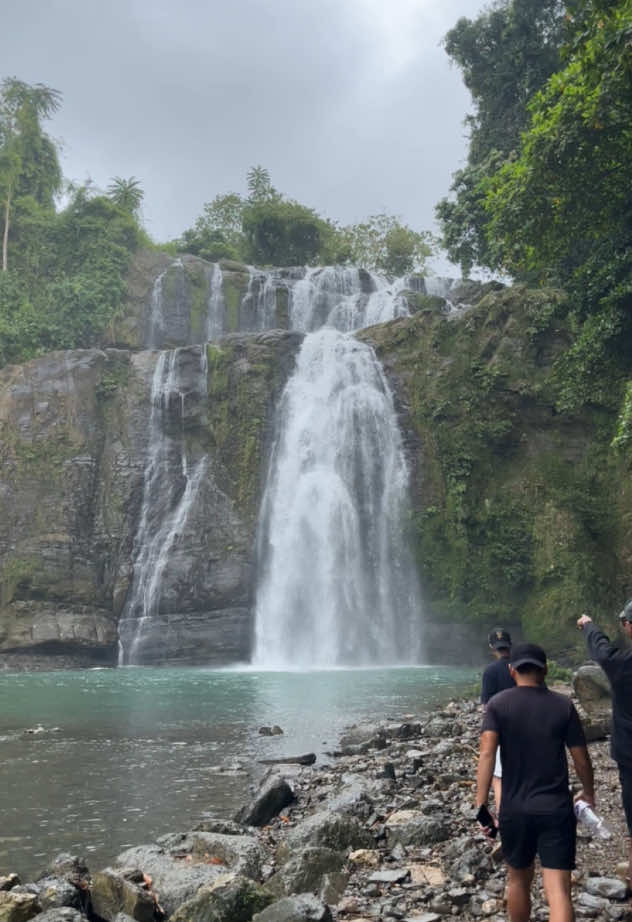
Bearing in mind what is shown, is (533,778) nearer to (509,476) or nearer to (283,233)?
(509,476)

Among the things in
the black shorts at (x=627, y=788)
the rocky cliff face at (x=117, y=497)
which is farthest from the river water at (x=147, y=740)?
the black shorts at (x=627, y=788)

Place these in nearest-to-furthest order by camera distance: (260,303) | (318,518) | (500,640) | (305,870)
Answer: (305,870) < (500,640) < (318,518) < (260,303)

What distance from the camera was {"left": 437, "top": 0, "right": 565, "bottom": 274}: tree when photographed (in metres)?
30.0

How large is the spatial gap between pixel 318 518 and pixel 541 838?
2393 cm

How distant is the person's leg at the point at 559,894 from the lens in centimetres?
369

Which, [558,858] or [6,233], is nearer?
[558,858]

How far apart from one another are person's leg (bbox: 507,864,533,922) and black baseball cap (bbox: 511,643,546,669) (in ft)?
3.23

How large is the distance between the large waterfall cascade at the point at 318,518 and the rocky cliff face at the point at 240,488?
16 cm

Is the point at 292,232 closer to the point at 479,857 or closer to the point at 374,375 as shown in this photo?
the point at 374,375

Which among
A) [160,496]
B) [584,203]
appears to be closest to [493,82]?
[584,203]

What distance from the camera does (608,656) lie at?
466 cm

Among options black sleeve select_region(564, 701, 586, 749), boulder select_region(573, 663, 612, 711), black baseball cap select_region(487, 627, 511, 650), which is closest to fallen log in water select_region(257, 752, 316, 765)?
boulder select_region(573, 663, 612, 711)

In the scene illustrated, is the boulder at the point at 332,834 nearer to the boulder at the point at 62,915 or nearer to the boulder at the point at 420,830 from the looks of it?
the boulder at the point at 420,830

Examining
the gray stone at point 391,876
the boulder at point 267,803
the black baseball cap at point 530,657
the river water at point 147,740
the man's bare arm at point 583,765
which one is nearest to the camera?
the man's bare arm at point 583,765
